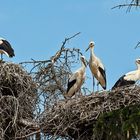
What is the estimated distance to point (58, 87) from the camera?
13023mm

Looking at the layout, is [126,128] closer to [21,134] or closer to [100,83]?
[21,134]

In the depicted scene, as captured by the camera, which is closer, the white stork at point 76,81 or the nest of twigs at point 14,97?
the nest of twigs at point 14,97

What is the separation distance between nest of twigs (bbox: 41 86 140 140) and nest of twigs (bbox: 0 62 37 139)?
72cm

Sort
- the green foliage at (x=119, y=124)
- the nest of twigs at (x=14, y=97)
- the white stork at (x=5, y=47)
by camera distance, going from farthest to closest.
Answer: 1. the white stork at (x=5, y=47)
2. the nest of twigs at (x=14, y=97)
3. the green foliage at (x=119, y=124)

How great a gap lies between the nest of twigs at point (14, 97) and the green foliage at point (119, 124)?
1799mm

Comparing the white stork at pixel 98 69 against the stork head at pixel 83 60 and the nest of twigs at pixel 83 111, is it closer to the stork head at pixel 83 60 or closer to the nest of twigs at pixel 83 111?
the stork head at pixel 83 60

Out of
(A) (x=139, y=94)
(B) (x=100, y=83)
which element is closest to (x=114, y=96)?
(A) (x=139, y=94)

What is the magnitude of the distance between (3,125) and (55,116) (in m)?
1.24

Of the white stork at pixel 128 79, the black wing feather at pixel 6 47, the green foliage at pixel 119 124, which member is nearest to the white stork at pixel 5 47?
the black wing feather at pixel 6 47

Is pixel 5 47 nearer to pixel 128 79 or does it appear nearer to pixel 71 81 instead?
pixel 71 81

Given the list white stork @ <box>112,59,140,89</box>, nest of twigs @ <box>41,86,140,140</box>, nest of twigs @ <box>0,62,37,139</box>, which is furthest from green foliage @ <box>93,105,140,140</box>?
white stork @ <box>112,59,140,89</box>

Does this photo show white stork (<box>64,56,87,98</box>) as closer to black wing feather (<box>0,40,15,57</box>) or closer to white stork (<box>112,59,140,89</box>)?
white stork (<box>112,59,140,89</box>)

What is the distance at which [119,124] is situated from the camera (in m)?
10.5

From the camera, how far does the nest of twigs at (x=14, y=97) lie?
12.4 metres
